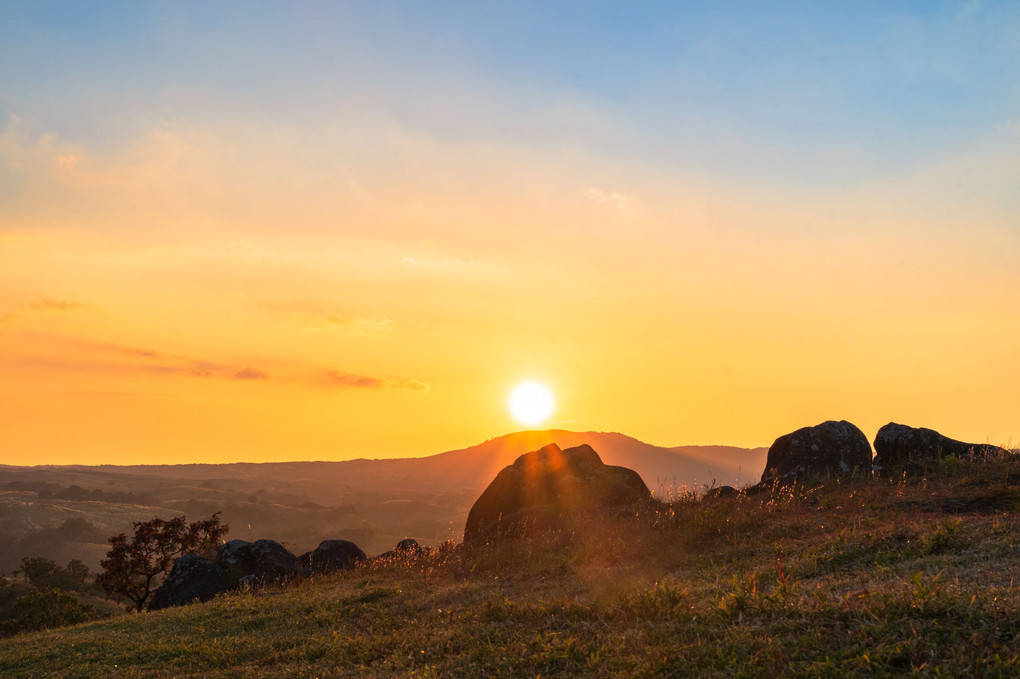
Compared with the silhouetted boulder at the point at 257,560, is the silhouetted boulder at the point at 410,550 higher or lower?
higher

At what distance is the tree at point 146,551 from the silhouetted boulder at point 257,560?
277 cm

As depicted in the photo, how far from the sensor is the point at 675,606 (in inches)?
304

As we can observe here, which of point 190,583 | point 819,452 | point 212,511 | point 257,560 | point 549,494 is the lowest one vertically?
point 212,511

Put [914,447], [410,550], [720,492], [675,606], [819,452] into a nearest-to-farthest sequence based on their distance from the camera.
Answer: [675,606] < [720,492] < [914,447] < [410,550] < [819,452]

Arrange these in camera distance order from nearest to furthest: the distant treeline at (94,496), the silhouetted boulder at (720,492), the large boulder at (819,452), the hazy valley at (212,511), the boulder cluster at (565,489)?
the silhouetted boulder at (720,492) → the boulder cluster at (565,489) → the large boulder at (819,452) → the hazy valley at (212,511) → the distant treeline at (94,496)

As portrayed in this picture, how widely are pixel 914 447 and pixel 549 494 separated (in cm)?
1078

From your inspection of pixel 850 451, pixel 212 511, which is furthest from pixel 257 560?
pixel 212 511

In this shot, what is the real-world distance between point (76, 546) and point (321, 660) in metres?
79.6

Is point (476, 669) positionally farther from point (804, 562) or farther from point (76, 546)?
point (76, 546)

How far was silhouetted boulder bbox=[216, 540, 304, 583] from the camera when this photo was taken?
834 inches

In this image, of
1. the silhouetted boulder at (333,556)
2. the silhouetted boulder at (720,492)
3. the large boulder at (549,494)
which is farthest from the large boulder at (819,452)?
the silhouetted boulder at (333,556)

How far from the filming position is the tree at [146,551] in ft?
80.4

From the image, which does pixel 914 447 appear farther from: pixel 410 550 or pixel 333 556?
pixel 333 556

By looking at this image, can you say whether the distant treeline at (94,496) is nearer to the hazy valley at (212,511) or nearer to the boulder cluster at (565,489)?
the hazy valley at (212,511)
